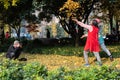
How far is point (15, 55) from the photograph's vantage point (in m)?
15.2

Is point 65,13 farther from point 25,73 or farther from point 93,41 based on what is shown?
point 25,73

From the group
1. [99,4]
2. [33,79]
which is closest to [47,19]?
[99,4]

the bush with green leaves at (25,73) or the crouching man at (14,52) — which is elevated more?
the bush with green leaves at (25,73)

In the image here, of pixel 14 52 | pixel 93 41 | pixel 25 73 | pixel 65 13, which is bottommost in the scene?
pixel 14 52

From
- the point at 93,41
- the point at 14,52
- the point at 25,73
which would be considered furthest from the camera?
the point at 93,41

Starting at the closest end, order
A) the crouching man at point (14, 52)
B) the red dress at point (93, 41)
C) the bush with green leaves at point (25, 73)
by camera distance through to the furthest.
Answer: the bush with green leaves at point (25, 73) < the crouching man at point (14, 52) < the red dress at point (93, 41)

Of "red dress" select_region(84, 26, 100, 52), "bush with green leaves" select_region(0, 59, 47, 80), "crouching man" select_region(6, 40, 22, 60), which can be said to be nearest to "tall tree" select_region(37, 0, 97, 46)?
"crouching man" select_region(6, 40, 22, 60)

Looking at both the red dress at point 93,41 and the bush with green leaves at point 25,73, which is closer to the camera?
the bush with green leaves at point 25,73

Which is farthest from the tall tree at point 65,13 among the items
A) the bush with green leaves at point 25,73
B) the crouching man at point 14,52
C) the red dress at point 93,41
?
the bush with green leaves at point 25,73

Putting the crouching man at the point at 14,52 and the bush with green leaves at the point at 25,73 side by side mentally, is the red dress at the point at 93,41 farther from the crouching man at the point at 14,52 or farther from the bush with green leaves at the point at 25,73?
the bush with green leaves at the point at 25,73

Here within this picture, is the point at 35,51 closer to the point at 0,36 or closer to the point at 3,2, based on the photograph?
the point at 3,2

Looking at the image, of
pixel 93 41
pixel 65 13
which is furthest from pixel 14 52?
pixel 65 13

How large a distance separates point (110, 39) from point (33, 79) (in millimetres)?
25742

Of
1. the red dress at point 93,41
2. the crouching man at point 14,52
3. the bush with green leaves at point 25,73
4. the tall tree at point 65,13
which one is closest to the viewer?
the bush with green leaves at point 25,73
